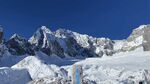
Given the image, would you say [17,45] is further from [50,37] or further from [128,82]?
[128,82]

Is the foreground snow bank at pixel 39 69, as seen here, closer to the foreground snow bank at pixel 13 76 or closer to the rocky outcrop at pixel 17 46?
the foreground snow bank at pixel 13 76

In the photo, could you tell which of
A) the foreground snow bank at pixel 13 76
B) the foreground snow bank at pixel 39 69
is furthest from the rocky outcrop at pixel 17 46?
the foreground snow bank at pixel 13 76

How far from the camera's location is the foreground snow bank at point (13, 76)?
28.0m

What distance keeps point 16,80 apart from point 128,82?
686cm

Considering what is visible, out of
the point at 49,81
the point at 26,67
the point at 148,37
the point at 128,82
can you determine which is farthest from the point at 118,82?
the point at 148,37

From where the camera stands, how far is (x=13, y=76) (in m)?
29.0

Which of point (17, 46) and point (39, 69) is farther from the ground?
Answer: point (17, 46)

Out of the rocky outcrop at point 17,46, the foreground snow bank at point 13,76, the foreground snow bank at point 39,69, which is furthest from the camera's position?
the rocky outcrop at point 17,46

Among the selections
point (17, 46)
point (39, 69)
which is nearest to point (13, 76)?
point (39, 69)

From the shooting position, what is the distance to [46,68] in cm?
3139

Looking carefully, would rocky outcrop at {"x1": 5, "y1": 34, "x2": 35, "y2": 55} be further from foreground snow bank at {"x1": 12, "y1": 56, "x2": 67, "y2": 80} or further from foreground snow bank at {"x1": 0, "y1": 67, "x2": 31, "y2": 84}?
foreground snow bank at {"x1": 0, "y1": 67, "x2": 31, "y2": 84}

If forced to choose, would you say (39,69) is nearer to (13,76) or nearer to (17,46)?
(13,76)

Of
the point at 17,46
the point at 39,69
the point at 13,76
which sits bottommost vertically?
the point at 13,76

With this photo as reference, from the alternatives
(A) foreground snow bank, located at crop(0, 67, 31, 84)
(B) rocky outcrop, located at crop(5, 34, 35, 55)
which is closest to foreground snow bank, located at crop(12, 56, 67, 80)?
(A) foreground snow bank, located at crop(0, 67, 31, 84)
